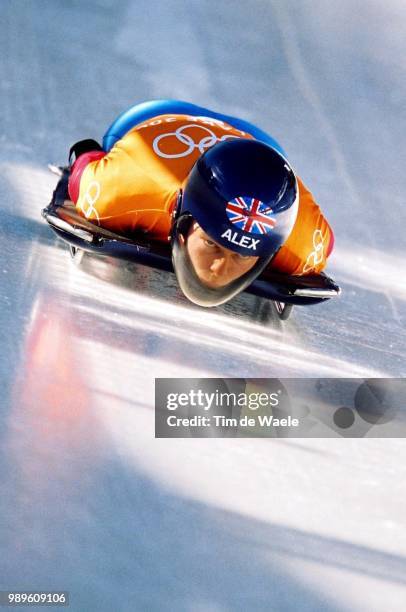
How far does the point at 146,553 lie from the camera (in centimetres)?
226

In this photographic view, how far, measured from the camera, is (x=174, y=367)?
301 cm

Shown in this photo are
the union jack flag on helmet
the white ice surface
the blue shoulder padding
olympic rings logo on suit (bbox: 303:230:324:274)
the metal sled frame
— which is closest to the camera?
the white ice surface

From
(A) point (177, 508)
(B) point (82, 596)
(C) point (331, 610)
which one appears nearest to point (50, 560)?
(B) point (82, 596)

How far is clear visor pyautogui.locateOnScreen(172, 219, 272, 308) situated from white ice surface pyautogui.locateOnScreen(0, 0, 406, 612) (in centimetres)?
12

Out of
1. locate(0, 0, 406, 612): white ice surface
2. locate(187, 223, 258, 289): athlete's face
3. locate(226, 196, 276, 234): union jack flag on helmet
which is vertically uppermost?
locate(226, 196, 276, 234): union jack flag on helmet

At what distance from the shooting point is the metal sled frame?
10.7 ft

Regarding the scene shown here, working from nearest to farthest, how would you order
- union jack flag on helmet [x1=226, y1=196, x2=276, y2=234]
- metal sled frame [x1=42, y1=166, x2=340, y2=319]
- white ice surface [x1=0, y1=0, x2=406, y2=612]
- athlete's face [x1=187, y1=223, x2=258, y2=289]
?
white ice surface [x1=0, y1=0, x2=406, y2=612] → union jack flag on helmet [x1=226, y1=196, x2=276, y2=234] → athlete's face [x1=187, y1=223, x2=258, y2=289] → metal sled frame [x1=42, y1=166, x2=340, y2=319]

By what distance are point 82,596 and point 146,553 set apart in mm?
196

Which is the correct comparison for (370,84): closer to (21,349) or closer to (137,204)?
(137,204)

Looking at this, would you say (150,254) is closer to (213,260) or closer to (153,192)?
(153,192)

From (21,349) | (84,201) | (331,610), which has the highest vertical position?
(84,201)

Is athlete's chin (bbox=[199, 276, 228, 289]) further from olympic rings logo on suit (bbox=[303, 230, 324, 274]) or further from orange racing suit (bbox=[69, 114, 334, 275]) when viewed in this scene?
olympic rings logo on suit (bbox=[303, 230, 324, 274])

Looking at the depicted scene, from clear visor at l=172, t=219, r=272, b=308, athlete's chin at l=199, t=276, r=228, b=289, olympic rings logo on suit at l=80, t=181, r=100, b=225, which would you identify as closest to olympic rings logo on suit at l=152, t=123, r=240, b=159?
olympic rings logo on suit at l=80, t=181, r=100, b=225

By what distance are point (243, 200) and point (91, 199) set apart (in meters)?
0.68
